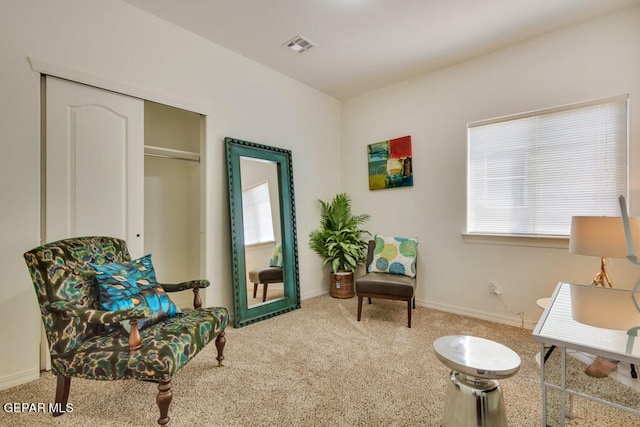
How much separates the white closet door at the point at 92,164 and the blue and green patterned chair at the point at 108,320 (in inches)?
15.4

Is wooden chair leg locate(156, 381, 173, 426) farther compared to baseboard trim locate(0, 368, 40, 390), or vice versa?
baseboard trim locate(0, 368, 40, 390)

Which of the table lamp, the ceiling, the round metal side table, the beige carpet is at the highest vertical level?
the ceiling

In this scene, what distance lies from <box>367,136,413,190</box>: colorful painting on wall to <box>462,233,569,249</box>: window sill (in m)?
0.98

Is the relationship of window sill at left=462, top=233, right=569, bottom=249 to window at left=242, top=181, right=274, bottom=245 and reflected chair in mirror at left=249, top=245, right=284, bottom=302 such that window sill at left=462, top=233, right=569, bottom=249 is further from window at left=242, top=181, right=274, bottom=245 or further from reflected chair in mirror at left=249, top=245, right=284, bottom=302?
window at left=242, top=181, right=274, bottom=245

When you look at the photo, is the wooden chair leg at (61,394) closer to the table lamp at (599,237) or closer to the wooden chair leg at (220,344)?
the wooden chair leg at (220,344)

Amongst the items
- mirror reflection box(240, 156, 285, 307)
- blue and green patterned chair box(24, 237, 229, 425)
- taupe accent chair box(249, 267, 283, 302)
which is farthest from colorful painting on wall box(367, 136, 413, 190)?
blue and green patterned chair box(24, 237, 229, 425)

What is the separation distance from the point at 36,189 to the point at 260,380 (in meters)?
2.02

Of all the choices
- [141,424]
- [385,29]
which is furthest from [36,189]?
[385,29]

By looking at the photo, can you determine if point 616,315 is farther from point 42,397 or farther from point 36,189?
point 36,189

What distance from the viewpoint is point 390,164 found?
13.0ft

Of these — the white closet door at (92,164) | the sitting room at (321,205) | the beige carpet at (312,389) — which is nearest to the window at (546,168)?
the sitting room at (321,205)

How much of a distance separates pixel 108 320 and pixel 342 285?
287cm

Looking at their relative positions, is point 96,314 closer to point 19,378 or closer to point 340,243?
point 19,378

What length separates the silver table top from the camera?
1330mm
